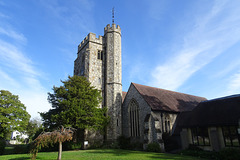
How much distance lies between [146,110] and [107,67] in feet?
34.9

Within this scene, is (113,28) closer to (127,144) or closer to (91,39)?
(91,39)

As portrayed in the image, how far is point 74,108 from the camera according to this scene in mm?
21031

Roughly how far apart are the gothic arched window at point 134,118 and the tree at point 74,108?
4180 mm

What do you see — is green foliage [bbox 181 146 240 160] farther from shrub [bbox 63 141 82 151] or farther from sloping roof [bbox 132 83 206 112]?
shrub [bbox 63 141 82 151]

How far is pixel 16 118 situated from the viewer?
27734 mm

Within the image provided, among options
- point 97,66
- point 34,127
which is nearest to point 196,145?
point 97,66

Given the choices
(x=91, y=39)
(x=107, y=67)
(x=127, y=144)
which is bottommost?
(x=127, y=144)

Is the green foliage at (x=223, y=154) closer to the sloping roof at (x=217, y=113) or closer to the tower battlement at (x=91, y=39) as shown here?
the sloping roof at (x=217, y=113)

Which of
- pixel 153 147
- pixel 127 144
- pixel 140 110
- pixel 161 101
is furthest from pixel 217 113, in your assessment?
pixel 127 144

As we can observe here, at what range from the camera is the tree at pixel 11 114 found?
25.9m

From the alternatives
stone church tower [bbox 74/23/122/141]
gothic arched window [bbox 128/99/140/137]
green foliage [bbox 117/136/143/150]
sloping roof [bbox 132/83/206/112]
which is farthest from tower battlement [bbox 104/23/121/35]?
green foliage [bbox 117/136/143/150]

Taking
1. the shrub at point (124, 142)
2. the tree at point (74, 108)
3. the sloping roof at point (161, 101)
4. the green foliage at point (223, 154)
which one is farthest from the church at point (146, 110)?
the tree at point (74, 108)

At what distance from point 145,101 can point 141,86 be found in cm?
497

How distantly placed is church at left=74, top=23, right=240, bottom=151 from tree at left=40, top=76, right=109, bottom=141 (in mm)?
3841
